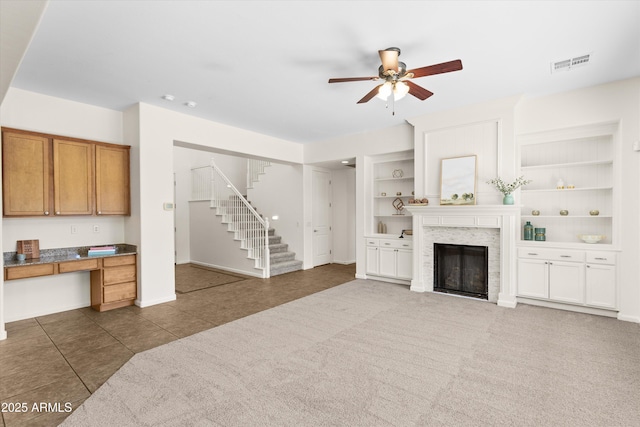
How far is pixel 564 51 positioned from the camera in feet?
11.0

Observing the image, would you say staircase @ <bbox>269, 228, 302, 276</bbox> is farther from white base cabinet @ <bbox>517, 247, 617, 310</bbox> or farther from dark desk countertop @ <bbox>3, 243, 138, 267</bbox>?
white base cabinet @ <bbox>517, 247, 617, 310</bbox>

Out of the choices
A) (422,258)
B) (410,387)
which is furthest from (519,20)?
→ (422,258)

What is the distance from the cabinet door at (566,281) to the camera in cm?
434

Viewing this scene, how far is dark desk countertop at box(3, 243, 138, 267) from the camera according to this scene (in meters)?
3.96

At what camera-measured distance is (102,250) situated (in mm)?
4668

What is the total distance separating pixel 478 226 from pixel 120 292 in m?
5.65

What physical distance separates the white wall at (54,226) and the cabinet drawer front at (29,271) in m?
0.36

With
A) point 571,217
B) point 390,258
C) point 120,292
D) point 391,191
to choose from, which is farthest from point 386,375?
point 391,191

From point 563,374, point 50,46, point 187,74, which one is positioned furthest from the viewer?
point 187,74

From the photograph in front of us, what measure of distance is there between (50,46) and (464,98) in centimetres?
516

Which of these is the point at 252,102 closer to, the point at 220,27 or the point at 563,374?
the point at 220,27

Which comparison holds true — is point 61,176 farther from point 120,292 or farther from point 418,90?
point 418,90

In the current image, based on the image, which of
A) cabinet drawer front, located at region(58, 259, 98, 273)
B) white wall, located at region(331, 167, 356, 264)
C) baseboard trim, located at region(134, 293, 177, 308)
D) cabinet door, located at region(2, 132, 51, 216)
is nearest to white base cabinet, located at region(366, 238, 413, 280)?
white wall, located at region(331, 167, 356, 264)

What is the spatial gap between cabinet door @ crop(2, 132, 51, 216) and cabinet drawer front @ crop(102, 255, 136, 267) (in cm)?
97
